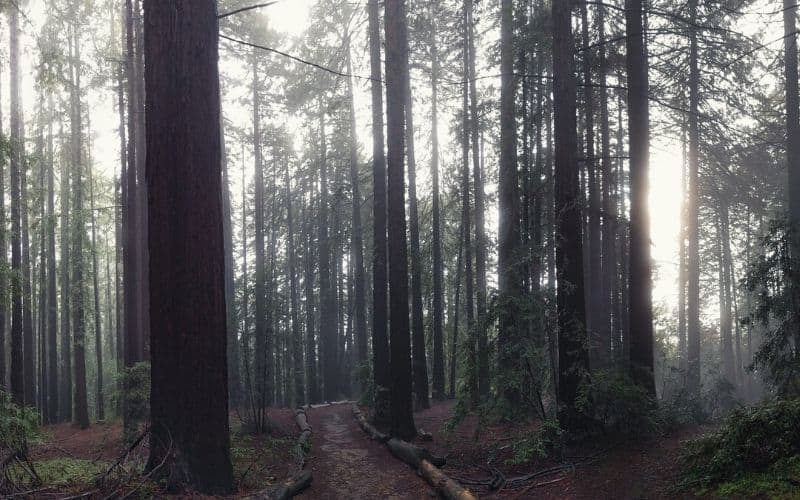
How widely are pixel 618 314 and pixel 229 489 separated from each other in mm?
14957

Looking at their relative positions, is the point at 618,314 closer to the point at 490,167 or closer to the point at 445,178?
the point at 490,167

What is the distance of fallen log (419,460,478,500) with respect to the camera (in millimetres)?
7164

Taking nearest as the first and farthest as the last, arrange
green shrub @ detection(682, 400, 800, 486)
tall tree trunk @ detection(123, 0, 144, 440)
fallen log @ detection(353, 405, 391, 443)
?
green shrub @ detection(682, 400, 800, 486) < fallen log @ detection(353, 405, 391, 443) < tall tree trunk @ detection(123, 0, 144, 440)

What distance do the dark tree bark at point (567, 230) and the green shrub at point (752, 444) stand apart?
2975 mm

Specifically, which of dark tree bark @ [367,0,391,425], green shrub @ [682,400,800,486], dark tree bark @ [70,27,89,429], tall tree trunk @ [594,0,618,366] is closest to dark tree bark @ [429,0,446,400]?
dark tree bark @ [367,0,391,425]

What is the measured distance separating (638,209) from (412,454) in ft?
20.5

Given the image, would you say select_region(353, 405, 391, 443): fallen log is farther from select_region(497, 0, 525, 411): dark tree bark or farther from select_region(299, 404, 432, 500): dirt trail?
select_region(497, 0, 525, 411): dark tree bark

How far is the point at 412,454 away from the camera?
975 centimetres

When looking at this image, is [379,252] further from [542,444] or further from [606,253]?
[542,444]

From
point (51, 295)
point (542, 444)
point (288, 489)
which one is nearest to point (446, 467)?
point (542, 444)

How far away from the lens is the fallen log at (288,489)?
6.32 m

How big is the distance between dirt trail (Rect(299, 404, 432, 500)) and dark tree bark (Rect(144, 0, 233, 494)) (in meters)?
2.84

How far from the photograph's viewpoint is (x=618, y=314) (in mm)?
18000

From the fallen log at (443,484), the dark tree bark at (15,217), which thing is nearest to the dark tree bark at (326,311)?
the dark tree bark at (15,217)
